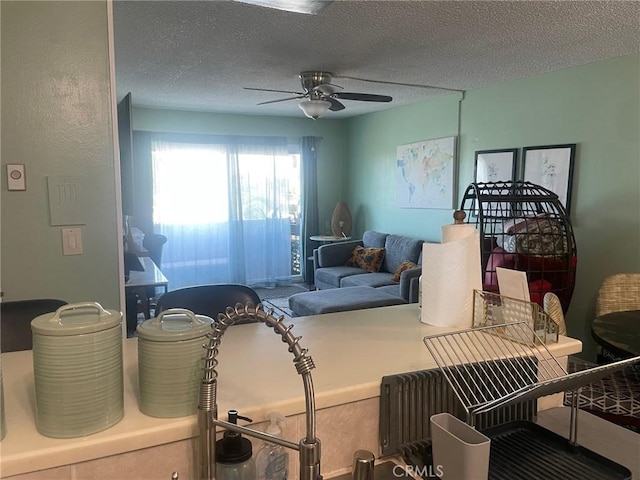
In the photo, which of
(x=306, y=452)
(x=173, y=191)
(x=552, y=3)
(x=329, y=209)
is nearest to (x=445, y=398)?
(x=306, y=452)

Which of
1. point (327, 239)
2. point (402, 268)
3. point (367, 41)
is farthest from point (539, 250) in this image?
point (327, 239)

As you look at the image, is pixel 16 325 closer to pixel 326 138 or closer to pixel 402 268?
pixel 402 268

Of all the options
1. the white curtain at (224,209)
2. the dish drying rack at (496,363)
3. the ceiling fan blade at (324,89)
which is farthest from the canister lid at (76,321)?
the white curtain at (224,209)

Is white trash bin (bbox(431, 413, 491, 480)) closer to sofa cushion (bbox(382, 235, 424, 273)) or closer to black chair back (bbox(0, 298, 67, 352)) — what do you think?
black chair back (bbox(0, 298, 67, 352))

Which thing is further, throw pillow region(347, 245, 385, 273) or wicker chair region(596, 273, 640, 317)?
throw pillow region(347, 245, 385, 273)

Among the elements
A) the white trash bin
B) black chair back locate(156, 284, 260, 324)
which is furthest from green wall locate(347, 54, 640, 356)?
the white trash bin

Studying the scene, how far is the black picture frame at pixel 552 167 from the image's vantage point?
149 inches

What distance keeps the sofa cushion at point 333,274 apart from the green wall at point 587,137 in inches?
61.9

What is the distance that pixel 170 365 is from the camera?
0.85 meters

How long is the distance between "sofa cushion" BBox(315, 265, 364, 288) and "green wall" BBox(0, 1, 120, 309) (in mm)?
3555

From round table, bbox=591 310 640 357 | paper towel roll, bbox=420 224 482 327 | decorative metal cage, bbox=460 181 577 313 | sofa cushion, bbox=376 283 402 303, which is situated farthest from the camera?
sofa cushion, bbox=376 283 402 303

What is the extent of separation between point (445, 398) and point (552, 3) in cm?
221

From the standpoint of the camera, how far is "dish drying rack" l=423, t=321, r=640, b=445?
1.07 meters

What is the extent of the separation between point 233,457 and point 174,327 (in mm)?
253
